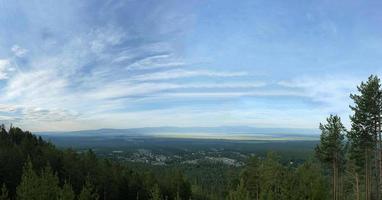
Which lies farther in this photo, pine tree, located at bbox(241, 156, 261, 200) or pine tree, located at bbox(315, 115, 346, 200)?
pine tree, located at bbox(241, 156, 261, 200)

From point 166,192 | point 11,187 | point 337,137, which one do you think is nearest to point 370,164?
point 337,137

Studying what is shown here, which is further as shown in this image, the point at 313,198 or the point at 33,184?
the point at 313,198

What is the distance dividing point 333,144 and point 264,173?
46.0 ft

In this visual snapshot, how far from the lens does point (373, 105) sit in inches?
1719

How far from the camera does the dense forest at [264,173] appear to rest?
143 feet

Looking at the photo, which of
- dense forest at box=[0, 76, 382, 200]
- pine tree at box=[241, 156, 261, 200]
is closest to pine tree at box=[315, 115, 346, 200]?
dense forest at box=[0, 76, 382, 200]

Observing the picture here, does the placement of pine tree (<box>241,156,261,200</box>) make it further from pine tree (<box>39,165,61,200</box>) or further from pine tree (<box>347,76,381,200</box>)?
pine tree (<box>39,165,61,200</box>)

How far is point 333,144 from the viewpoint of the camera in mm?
51594

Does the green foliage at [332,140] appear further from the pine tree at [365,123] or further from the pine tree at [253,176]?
the pine tree at [253,176]

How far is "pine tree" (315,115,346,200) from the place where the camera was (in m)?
51.4

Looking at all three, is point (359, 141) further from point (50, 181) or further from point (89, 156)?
point (89, 156)

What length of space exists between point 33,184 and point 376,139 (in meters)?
36.3

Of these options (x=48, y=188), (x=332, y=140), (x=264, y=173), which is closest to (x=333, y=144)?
(x=332, y=140)

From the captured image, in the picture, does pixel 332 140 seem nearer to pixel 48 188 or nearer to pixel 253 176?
pixel 253 176
